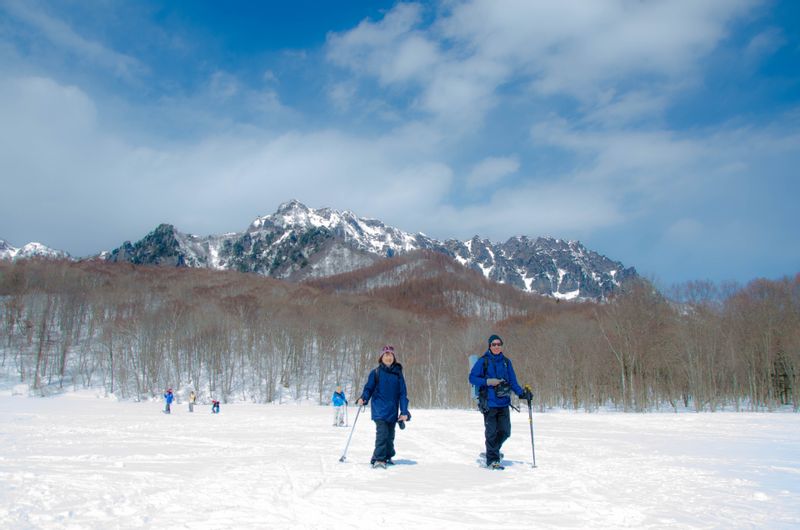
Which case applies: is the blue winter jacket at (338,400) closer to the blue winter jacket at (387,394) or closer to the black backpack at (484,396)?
the blue winter jacket at (387,394)

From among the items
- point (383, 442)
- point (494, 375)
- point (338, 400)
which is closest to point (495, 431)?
point (494, 375)

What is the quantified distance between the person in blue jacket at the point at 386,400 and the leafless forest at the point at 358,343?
4436 cm

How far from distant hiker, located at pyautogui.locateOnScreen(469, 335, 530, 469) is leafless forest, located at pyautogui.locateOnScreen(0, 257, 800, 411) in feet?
143

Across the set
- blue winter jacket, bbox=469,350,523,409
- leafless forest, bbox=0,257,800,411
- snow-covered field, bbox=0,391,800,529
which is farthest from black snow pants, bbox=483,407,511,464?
leafless forest, bbox=0,257,800,411

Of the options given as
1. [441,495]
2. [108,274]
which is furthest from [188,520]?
[108,274]

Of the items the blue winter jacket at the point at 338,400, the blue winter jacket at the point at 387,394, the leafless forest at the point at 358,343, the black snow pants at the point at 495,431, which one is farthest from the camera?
the leafless forest at the point at 358,343

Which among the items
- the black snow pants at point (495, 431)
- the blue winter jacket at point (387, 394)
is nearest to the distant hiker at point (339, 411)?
the blue winter jacket at point (387, 394)

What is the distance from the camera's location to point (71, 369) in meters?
77.5

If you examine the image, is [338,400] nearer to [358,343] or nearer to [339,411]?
[339,411]

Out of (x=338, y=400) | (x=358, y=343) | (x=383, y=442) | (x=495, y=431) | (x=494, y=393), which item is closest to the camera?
(x=383, y=442)

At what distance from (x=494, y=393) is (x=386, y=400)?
6.59 feet

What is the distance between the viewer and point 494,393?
9672mm

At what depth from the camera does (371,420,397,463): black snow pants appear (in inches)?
363

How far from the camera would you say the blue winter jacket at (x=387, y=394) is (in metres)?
9.62
